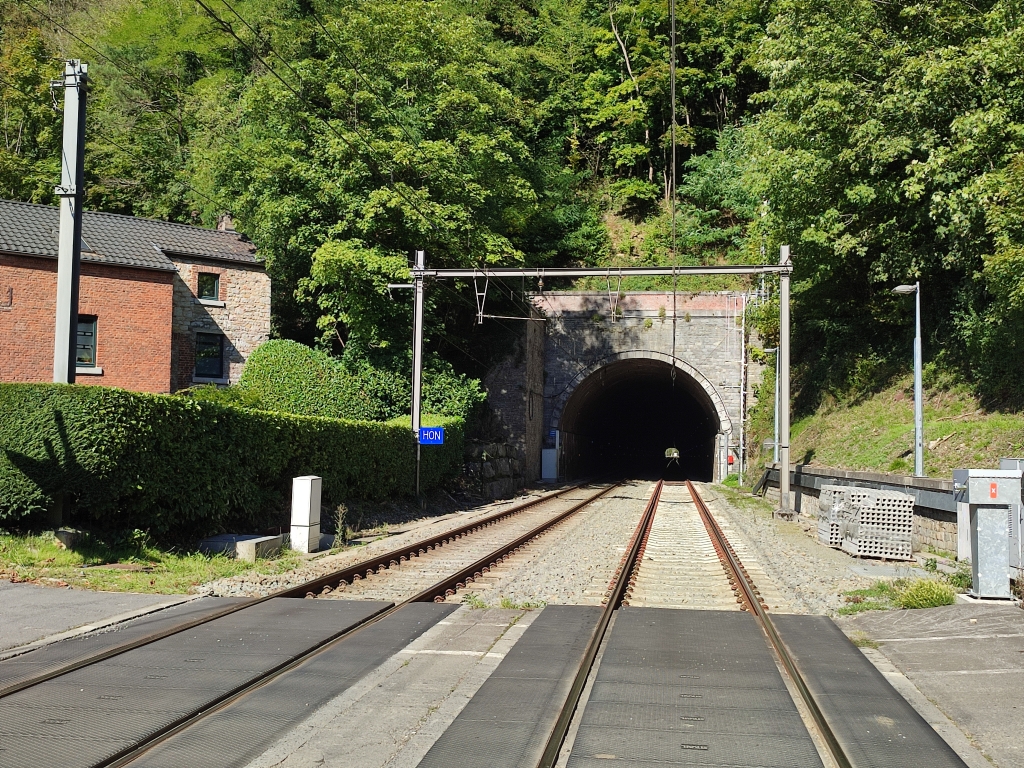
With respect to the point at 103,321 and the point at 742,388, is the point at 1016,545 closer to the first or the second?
the point at 103,321

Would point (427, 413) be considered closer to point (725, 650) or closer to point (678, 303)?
point (678, 303)

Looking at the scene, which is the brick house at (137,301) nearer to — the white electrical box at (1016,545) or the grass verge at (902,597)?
the grass verge at (902,597)

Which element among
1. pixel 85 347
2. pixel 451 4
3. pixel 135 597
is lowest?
pixel 135 597

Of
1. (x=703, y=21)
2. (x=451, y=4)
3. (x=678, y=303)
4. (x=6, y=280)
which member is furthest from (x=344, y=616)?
(x=703, y=21)

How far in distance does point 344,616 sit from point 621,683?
3.18 m

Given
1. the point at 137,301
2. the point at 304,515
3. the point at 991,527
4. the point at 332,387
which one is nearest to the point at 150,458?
the point at 304,515

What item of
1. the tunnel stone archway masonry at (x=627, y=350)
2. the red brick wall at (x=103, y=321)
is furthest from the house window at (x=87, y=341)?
the tunnel stone archway masonry at (x=627, y=350)

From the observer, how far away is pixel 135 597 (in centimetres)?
930

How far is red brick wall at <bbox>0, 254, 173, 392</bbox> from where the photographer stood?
23.6 metres

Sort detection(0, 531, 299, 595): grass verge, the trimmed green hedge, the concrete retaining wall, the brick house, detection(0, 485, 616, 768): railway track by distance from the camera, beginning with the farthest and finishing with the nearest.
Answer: the concrete retaining wall < the brick house < the trimmed green hedge < detection(0, 531, 299, 595): grass verge < detection(0, 485, 616, 768): railway track

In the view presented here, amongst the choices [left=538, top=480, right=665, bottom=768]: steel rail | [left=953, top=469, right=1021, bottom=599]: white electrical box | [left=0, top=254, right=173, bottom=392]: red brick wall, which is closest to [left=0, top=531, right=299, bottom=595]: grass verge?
[left=538, top=480, right=665, bottom=768]: steel rail

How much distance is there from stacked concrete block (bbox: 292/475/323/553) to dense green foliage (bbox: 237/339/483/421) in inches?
473

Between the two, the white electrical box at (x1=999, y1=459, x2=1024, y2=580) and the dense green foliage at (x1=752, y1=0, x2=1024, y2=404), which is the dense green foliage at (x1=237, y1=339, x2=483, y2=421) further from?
the white electrical box at (x1=999, y1=459, x2=1024, y2=580)

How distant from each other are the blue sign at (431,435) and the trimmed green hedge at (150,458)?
485cm
